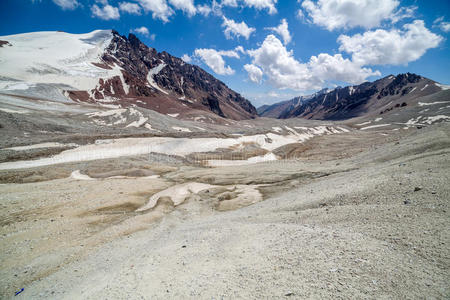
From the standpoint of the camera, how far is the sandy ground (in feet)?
18.8

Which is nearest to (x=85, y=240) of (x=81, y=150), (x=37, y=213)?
(x=37, y=213)

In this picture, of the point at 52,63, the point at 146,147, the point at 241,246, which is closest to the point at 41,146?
the point at 146,147

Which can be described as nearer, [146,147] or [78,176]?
[78,176]

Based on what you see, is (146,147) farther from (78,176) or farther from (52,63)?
(52,63)

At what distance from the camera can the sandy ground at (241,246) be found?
5.73m

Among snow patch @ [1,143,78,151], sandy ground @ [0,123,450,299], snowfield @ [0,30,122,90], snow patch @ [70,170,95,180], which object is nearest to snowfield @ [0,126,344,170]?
snow patch @ [1,143,78,151]

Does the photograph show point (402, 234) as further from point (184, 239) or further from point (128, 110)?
point (128, 110)

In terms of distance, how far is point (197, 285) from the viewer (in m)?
6.84

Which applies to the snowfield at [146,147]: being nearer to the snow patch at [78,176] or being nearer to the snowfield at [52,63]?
the snow patch at [78,176]

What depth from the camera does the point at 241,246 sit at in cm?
891

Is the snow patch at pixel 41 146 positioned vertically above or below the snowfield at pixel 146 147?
above

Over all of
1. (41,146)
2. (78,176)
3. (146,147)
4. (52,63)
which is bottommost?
(78,176)

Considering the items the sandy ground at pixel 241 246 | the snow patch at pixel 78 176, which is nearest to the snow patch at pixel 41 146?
the snow patch at pixel 78 176

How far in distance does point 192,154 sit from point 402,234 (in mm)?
41602
